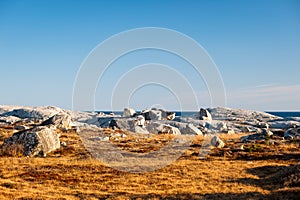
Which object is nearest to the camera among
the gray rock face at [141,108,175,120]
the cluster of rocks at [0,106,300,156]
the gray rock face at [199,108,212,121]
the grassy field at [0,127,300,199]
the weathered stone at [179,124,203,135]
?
the grassy field at [0,127,300,199]

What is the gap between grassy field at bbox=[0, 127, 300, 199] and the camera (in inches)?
734

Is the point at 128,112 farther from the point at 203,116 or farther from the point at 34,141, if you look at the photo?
the point at 34,141

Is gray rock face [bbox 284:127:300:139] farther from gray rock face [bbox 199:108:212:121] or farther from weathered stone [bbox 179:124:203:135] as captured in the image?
gray rock face [bbox 199:108:212:121]

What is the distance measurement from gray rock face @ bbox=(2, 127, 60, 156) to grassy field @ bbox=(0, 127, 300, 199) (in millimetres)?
1114

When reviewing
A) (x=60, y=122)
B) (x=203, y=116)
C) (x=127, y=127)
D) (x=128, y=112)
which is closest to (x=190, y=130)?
(x=127, y=127)

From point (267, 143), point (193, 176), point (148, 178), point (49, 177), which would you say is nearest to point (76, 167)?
point (49, 177)

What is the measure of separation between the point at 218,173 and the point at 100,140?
24.8 meters

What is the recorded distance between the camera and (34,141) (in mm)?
34656

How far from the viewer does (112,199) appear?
58.1 ft

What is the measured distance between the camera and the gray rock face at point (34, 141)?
34.1 m

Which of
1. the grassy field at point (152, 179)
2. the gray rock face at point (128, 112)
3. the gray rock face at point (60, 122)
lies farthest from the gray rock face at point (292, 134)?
the gray rock face at point (128, 112)

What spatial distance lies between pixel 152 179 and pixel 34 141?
56.2 ft

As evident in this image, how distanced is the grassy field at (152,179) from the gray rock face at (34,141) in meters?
1.11

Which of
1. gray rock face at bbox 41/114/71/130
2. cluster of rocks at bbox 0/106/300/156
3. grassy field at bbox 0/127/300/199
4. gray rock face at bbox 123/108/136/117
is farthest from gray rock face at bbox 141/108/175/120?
grassy field at bbox 0/127/300/199
